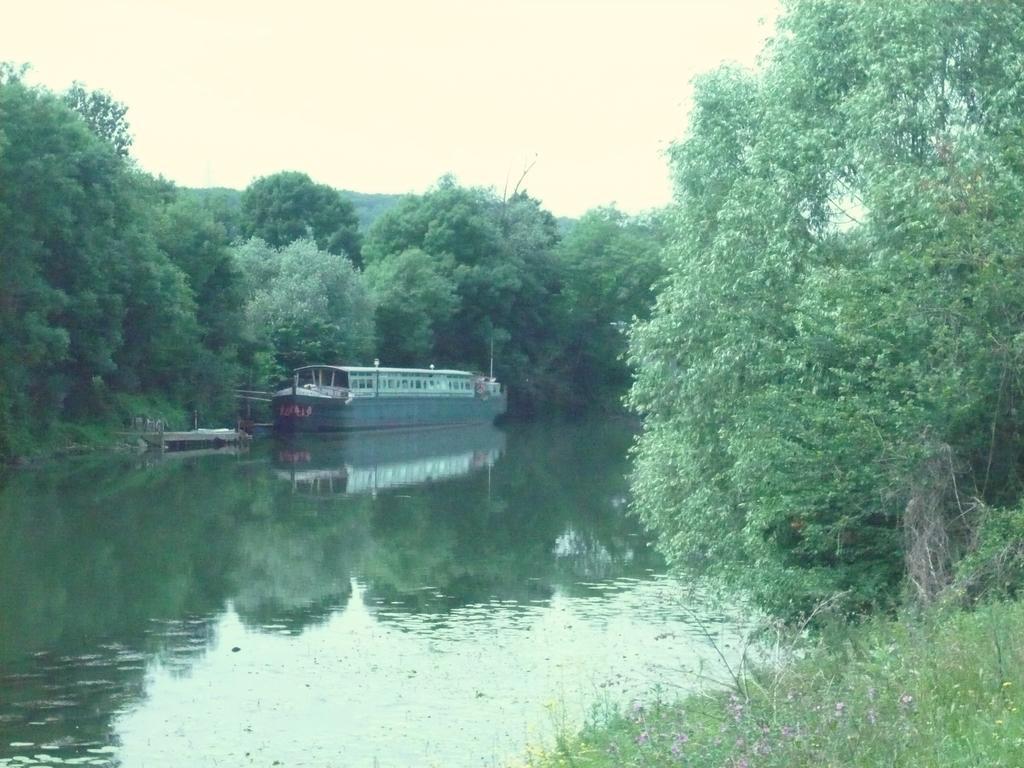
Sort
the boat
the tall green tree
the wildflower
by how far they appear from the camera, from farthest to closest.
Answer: the tall green tree, the boat, the wildflower

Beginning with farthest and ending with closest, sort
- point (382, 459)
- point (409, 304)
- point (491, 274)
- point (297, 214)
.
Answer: point (297, 214), point (491, 274), point (409, 304), point (382, 459)

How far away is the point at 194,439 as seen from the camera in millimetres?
52844

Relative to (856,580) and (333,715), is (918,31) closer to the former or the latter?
(856,580)

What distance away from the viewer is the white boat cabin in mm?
62562

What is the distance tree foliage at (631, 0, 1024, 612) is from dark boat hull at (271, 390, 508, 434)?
41.2m

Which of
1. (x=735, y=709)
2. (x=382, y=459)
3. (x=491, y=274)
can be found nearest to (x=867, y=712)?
(x=735, y=709)

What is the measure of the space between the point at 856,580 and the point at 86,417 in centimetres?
4041

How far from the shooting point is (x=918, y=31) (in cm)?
1742

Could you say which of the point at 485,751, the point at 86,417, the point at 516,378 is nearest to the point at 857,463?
the point at 485,751

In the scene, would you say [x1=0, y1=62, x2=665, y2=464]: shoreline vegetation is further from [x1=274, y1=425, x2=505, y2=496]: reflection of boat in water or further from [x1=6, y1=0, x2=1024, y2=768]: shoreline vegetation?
[x1=6, y1=0, x2=1024, y2=768]: shoreline vegetation

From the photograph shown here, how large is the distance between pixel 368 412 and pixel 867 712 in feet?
187

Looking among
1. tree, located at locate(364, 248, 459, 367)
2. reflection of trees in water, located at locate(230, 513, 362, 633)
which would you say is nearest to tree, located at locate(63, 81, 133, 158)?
tree, located at locate(364, 248, 459, 367)

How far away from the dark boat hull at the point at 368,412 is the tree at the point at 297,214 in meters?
20.0

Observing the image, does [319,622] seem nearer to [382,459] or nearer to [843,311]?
[843,311]
